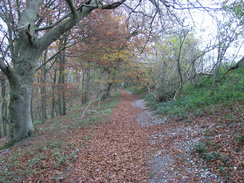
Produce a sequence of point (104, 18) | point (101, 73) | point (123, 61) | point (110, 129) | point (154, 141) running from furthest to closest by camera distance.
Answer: point (123, 61) → point (101, 73) → point (104, 18) → point (110, 129) → point (154, 141)

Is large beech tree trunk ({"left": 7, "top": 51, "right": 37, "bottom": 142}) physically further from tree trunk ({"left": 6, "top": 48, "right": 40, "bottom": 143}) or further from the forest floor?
the forest floor

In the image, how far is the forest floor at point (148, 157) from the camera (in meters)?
3.71

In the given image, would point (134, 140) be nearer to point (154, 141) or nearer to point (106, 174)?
point (154, 141)

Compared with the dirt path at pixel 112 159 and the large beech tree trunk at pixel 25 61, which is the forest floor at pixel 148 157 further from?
the large beech tree trunk at pixel 25 61

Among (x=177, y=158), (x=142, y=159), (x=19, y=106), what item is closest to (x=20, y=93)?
(x=19, y=106)

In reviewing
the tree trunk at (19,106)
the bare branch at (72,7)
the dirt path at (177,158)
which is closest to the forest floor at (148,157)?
the dirt path at (177,158)

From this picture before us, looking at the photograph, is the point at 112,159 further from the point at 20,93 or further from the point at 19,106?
the point at 20,93

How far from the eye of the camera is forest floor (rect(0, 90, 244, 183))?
3711 mm

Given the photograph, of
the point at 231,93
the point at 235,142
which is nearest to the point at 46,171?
the point at 235,142

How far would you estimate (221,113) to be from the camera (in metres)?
6.39

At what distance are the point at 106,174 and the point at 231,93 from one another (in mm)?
6386

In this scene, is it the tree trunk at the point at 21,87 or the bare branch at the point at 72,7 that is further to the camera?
the tree trunk at the point at 21,87

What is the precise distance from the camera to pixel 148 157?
508 cm

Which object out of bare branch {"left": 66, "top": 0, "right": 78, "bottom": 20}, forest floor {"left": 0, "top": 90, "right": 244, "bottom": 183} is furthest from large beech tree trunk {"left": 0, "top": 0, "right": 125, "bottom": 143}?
forest floor {"left": 0, "top": 90, "right": 244, "bottom": 183}
